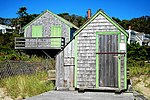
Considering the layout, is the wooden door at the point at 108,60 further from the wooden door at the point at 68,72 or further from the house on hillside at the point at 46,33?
the house on hillside at the point at 46,33

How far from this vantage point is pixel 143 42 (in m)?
70.7

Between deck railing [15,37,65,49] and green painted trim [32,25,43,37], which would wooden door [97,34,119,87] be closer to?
deck railing [15,37,65,49]

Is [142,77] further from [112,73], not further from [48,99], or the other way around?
[48,99]

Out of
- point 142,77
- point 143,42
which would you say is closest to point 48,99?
point 142,77

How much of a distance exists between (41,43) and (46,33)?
1777 mm

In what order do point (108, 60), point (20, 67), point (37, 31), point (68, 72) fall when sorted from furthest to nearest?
1. point (37, 31)
2. point (20, 67)
3. point (68, 72)
4. point (108, 60)

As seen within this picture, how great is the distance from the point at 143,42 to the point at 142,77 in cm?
5605

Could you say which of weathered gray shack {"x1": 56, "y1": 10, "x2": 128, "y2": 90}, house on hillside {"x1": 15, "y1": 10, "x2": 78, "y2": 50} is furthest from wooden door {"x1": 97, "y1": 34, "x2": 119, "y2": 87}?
house on hillside {"x1": 15, "y1": 10, "x2": 78, "y2": 50}

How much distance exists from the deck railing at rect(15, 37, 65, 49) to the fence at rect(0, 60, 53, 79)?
28.0ft

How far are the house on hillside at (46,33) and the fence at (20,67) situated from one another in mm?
9245

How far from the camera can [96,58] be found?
1231cm

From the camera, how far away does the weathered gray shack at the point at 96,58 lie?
12.0m

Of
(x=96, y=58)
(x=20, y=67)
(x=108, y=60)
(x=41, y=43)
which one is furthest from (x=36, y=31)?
(x=108, y=60)

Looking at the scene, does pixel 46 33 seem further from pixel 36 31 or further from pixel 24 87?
pixel 24 87
